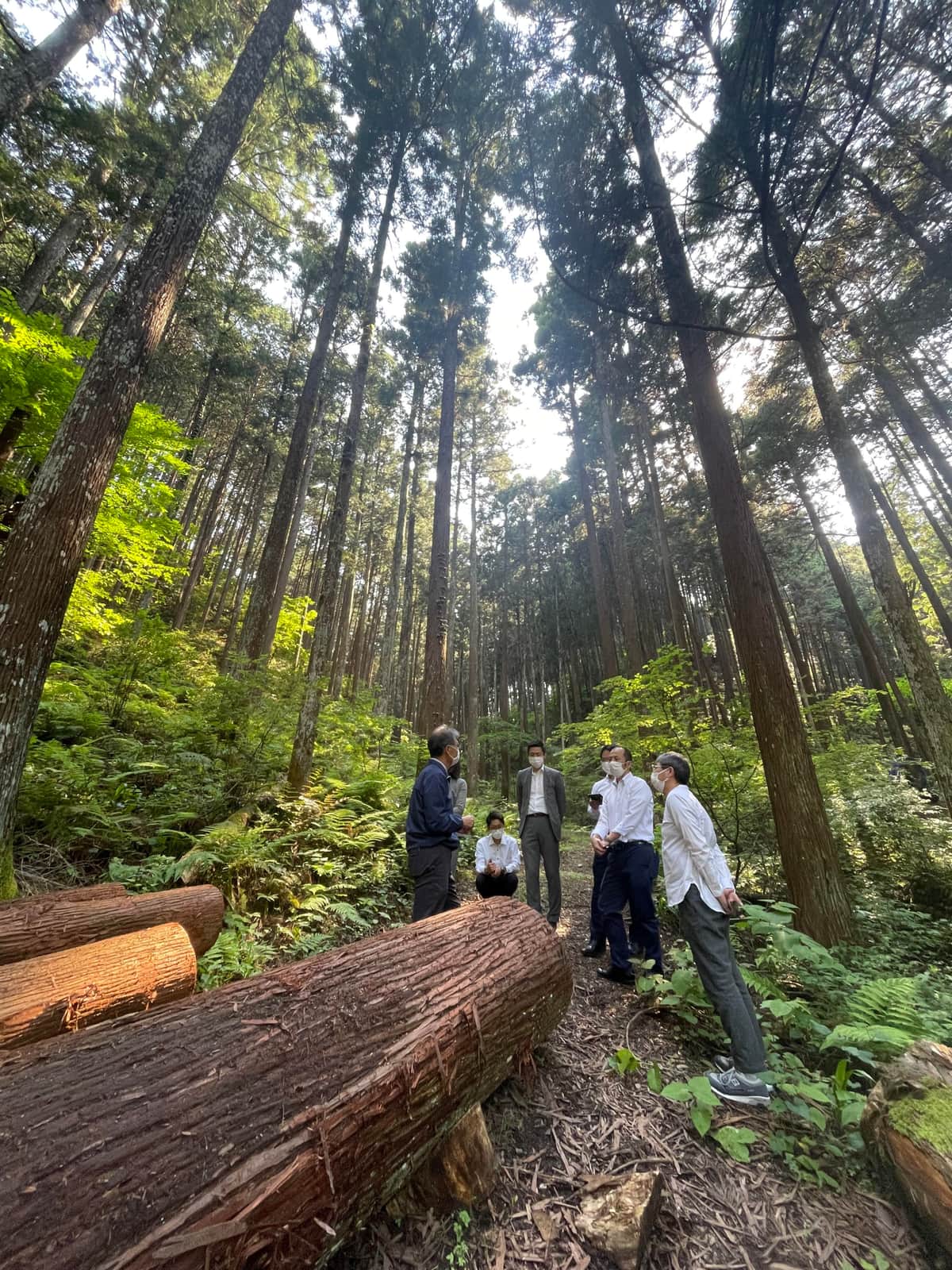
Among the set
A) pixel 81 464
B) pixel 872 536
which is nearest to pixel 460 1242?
pixel 81 464

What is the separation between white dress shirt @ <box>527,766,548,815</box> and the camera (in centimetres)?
548

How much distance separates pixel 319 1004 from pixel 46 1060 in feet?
3.35

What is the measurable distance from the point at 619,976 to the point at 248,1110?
3559 mm

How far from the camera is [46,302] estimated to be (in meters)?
14.8

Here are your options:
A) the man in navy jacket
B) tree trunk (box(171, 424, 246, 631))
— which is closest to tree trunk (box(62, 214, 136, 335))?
tree trunk (box(171, 424, 246, 631))

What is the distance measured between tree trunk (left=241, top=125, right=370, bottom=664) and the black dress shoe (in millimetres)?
6393

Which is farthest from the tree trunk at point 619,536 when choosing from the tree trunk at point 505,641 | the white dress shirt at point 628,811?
the tree trunk at point 505,641

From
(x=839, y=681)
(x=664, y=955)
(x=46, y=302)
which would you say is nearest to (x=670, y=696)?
(x=664, y=955)

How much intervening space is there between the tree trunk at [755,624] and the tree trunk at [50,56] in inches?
378

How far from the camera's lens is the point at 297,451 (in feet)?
34.1

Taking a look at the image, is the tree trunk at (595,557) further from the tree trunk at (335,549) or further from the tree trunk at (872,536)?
the tree trunk at (335,549)

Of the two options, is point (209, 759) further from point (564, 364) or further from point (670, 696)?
point (564, 364)

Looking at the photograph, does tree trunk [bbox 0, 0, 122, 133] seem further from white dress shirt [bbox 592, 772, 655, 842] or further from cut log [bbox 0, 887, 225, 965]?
white dress shirt [bbox 592, 772, 655, 842]

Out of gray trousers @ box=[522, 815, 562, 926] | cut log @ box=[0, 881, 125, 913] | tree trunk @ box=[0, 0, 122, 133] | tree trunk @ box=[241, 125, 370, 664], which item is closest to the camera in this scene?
cut log @ box=[0, 881, 125, 913]
